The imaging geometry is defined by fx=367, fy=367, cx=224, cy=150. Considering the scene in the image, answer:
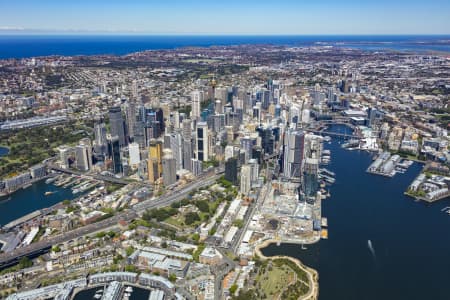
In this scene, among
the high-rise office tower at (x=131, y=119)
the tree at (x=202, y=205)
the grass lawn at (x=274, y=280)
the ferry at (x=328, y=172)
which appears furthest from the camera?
the high-rise office tower at (x=131, y=119)

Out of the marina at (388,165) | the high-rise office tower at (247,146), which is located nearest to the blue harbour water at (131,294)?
the high-rise office tower at (247,146)

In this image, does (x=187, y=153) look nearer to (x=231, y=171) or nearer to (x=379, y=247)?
(x=231, y=171)

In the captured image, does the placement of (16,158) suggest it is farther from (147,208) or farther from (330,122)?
(330,122)

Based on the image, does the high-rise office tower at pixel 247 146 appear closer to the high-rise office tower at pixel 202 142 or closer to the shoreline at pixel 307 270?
the high-rise office tower at pixel 202 142

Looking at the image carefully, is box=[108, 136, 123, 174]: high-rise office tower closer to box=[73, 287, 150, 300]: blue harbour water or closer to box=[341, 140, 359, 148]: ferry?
box=[73, 287, 150, 300]: blue harbour water

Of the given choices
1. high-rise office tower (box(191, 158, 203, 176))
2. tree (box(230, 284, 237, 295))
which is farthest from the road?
tree (box(230, 284, 237, 295))

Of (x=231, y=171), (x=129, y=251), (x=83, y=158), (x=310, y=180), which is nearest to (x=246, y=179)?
(x=231, y=171)

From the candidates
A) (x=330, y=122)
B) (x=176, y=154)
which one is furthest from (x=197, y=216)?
(x=330, y=122)
